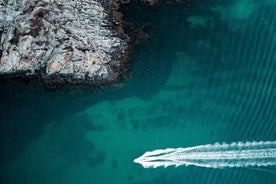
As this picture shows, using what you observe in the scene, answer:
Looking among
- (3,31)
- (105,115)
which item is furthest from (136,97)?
(3,31)

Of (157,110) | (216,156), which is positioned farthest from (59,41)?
(216,156)

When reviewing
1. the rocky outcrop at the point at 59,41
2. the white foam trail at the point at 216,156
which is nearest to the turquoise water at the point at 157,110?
the white foam trail at the point at 216,156

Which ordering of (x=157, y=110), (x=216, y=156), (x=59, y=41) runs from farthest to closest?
(x=59, y=41), (x=157, y=110), (x=216, y=156)

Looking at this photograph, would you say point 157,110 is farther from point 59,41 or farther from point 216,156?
point 59,41

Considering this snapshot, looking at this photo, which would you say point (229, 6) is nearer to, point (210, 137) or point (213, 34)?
point (213, 34)

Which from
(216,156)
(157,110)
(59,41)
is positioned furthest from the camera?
(59,41)

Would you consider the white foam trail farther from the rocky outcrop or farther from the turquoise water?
the rocky outcrop

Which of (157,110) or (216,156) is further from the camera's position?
(157,110)

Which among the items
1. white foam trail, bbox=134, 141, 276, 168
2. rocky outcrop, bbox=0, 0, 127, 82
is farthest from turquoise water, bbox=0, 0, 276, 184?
rocky outcrop, bbox=0, 0, 127, 82
